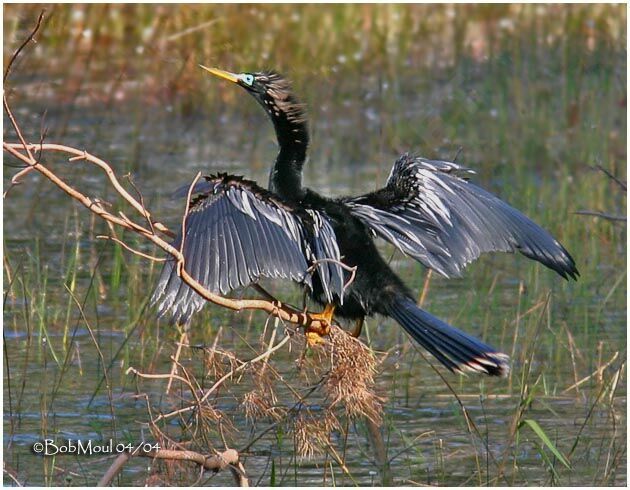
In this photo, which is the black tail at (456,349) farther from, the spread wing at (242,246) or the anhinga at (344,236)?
the spread wing at (242,246)

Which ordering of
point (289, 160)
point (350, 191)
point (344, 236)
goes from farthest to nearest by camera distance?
point (350, 191), point (289, 160), point (344, 236)

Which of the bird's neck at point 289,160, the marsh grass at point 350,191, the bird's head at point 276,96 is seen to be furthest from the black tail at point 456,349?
the bird's head at point 276,96

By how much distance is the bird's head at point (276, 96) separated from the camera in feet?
15.4

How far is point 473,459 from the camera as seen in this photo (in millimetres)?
4410

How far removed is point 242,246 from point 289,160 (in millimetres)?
881

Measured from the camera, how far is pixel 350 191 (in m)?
7.86

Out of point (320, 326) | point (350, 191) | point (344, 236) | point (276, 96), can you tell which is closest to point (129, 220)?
point (320, 326)

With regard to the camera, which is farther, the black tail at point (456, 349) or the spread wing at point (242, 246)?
the black tail at point (456, 349)

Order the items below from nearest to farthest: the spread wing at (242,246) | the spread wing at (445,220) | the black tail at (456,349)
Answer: the spread wing at (242,246), the black tail at (456,349), the spread wing at (445,220)

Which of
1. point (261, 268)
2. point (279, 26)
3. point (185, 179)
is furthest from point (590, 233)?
point (279, 26)

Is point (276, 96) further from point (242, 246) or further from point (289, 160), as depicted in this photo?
point (242, 246)

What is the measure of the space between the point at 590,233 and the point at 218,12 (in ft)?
14.4

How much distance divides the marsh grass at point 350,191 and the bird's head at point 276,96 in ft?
1.26

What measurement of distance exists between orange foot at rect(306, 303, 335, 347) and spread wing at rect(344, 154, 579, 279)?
29cm
